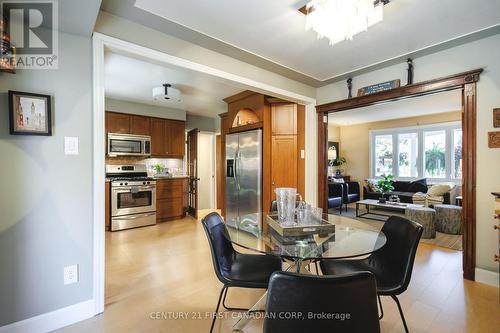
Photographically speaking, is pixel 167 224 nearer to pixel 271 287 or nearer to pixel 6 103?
pixel 6 103

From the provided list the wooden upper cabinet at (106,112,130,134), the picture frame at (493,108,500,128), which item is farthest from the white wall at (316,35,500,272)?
the wooden upper cabinet at (106,112,130,134)

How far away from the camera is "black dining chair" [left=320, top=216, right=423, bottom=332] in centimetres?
145

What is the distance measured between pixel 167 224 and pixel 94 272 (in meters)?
Answer: 2.91

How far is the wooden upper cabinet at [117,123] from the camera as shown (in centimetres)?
450

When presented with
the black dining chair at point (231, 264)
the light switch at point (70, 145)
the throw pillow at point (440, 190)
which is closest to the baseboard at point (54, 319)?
the black dining chair at point (231, 264)

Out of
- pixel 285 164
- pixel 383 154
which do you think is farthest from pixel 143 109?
pixel 383 154

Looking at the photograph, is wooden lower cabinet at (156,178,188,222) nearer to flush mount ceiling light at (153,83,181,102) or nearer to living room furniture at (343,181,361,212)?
flush mount ceiling light at (153,83,181,102)

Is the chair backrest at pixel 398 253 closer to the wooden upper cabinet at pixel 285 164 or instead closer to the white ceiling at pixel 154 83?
the wooden upper cabinet at pixel 285 164

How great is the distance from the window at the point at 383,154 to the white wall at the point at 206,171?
16.8 ft

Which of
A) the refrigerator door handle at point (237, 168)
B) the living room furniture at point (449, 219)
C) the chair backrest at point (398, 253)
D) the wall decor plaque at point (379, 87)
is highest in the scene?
the wall decor plaque at point (379, 87)

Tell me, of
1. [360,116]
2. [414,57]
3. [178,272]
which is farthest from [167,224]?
[360,116]

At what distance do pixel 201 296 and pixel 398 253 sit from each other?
1.63 meters

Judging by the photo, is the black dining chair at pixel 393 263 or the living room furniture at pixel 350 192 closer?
the black dining chair at pixel 393 263

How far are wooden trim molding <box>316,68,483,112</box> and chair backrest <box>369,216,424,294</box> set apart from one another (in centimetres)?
171
